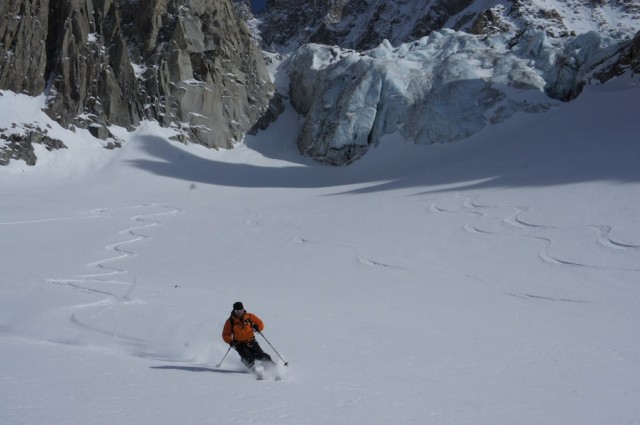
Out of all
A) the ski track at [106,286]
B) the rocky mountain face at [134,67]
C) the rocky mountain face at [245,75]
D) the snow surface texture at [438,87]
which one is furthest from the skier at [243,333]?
the snow surface texture at [438,87]

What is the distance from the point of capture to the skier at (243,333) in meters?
7.09

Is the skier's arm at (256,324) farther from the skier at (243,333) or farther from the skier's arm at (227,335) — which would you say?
the skier's arm at (227,335)

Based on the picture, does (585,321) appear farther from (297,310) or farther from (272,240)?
(272,240)

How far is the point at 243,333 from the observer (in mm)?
7199

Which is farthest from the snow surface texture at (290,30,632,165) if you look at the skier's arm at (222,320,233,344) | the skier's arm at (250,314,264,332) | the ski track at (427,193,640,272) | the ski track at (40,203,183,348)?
the skier's arm at (222,320,233,344)

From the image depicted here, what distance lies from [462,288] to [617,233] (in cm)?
674

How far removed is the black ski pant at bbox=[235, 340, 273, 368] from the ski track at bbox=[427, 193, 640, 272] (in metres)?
9.89

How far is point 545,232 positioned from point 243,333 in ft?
42.7

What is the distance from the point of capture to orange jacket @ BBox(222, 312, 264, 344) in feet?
23.6

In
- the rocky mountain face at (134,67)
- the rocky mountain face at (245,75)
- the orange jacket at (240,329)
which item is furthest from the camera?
the rocky mountain face at (134,67)

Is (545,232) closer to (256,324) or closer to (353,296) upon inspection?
(353,296)

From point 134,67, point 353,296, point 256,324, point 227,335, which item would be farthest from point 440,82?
point 227,335

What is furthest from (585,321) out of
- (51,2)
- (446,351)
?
(51,2)

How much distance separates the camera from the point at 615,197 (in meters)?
19.9
